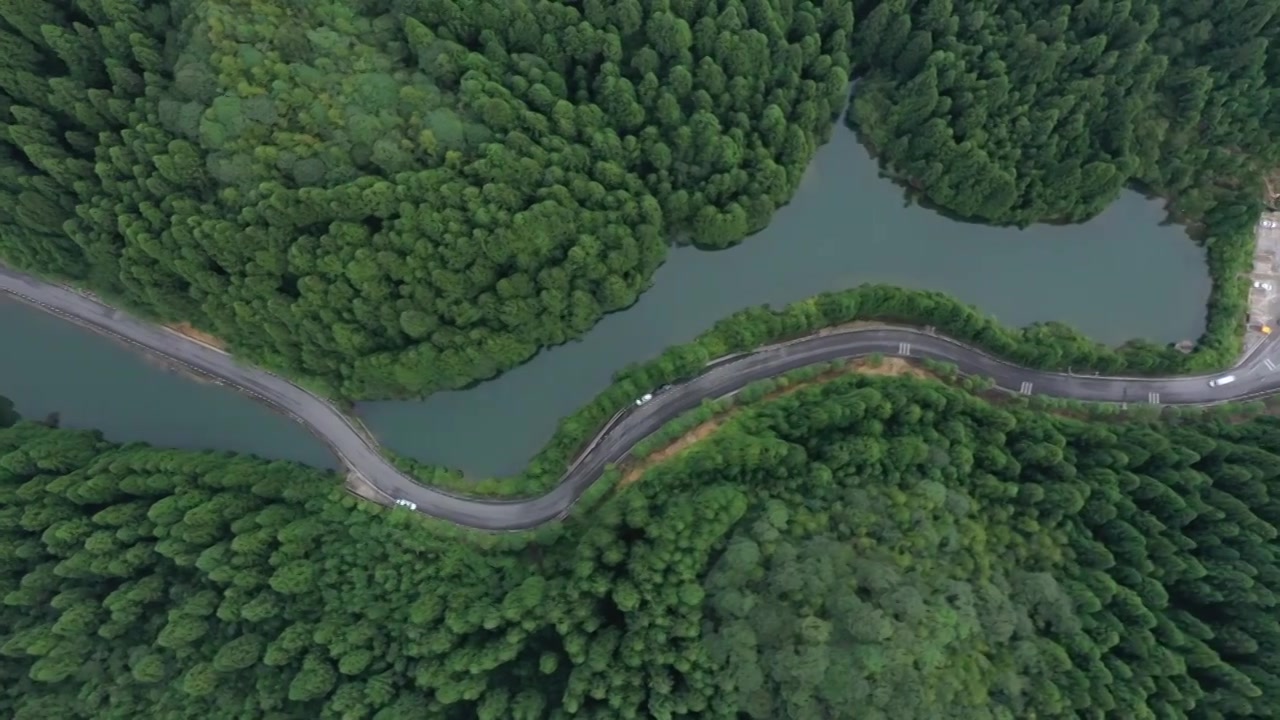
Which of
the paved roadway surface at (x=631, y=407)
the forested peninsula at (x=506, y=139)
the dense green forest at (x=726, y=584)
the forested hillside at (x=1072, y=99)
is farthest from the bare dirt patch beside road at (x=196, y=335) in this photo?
the forested hillside at (x=1072, y=99)

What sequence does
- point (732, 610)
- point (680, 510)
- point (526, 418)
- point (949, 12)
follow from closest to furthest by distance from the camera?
point (732, 610) < point (680, 510) < point (949, 12) < point (526, 418)

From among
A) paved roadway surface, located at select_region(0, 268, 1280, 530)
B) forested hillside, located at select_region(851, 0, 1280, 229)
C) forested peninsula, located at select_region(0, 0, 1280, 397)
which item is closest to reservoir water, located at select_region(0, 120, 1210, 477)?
paved roadway surface, located at select_region(0, 268, 1280, 530)

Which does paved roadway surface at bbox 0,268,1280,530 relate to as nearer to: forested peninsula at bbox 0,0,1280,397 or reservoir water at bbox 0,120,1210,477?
reservoir water at bbox 0,120,1210,477

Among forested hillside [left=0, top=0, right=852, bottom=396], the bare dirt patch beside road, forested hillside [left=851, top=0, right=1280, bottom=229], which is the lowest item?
the bare dirt patch beside road

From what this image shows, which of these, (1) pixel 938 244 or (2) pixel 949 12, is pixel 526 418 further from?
(2) pixel 949 12

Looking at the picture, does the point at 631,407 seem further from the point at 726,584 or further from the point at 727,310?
the point at 726,584

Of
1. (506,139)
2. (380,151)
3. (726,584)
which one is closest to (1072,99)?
(506,139)

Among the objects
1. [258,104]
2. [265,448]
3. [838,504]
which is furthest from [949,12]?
[265,448]
